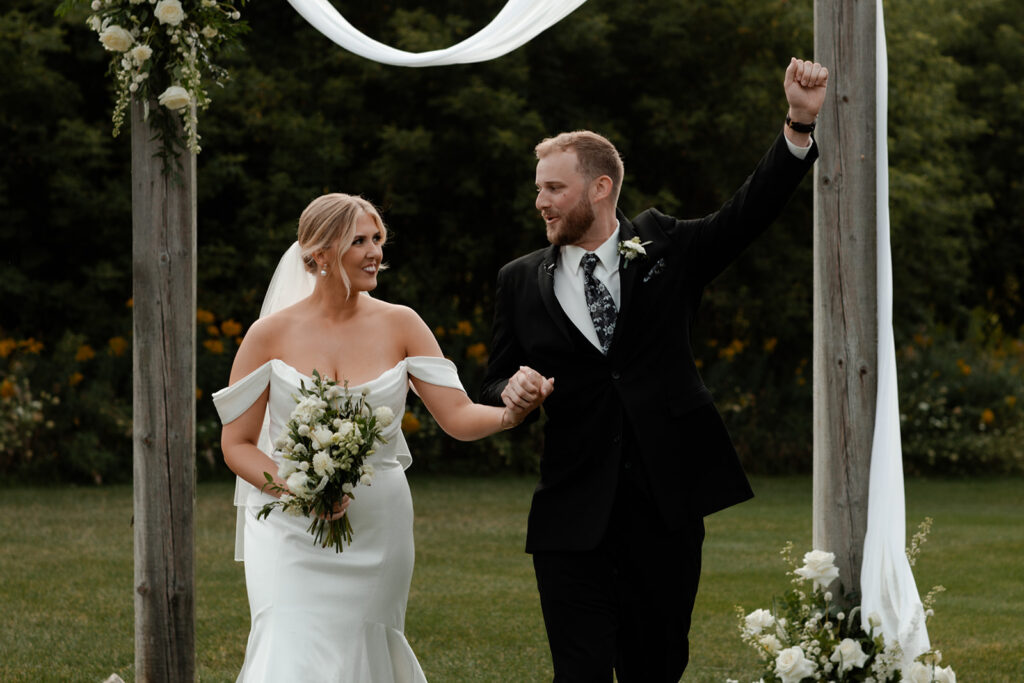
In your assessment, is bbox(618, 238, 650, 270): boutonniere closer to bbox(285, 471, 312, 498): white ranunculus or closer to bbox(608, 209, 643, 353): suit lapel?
bbox(608, 209, 643, 353): suit lapel

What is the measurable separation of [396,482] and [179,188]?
1.40 metres

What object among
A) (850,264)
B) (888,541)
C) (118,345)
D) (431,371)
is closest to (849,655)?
(888,541)

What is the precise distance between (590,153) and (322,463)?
1.36 metres

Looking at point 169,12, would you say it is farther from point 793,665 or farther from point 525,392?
point 793,665

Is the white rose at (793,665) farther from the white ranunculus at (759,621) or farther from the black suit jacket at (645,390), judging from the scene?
the black suit jacket at (645,390)

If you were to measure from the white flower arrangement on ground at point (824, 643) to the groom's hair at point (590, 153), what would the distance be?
1525mm

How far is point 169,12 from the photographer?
5.02 m

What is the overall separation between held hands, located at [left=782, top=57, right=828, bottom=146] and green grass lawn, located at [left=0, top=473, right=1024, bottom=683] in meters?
3.21

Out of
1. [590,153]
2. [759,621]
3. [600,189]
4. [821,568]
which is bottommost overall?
[759,621]

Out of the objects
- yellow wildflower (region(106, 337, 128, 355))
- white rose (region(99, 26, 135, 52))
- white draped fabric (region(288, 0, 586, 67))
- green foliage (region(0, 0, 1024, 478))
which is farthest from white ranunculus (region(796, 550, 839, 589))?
yellow wildflower (region(106, 337, 128, 355))

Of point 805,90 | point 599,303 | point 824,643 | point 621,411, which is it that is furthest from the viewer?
point 824,643

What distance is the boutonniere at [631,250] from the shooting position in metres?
4.50

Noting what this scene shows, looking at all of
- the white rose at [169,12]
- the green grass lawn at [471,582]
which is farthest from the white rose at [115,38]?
the green grass lawn at [471,582]

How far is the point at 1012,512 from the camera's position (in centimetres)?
1225
